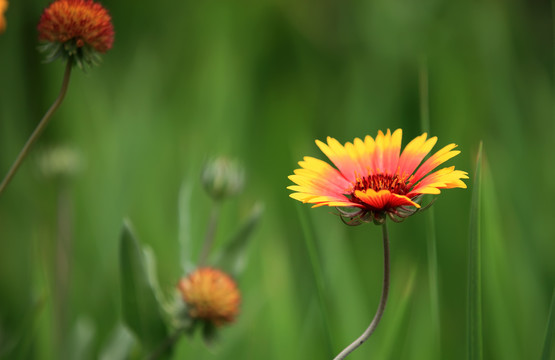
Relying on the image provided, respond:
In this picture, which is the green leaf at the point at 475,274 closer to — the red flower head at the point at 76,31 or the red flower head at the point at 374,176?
the red flower head at the point at 374,176

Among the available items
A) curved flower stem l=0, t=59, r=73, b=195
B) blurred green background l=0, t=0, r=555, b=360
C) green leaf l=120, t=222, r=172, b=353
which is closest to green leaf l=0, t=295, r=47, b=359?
blurred green background l=0, t=0, r=555, b=360

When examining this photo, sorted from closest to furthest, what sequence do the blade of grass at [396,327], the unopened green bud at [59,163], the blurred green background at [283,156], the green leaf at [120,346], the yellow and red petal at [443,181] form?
the yellow and red petal at [443,181] < the blade of grass at [396,327] < the green leaf at [120,346] < the blurred green background at [283,156] < the unopened green bud at [59,163]

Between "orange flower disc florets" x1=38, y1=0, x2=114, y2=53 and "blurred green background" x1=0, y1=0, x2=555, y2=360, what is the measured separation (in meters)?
0.26

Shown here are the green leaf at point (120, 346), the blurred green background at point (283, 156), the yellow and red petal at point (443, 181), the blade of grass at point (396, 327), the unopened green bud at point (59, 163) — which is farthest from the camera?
the unopened green bud at point (59, 163)

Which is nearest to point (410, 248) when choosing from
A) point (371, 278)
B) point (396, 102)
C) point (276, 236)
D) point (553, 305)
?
point (371, 278)

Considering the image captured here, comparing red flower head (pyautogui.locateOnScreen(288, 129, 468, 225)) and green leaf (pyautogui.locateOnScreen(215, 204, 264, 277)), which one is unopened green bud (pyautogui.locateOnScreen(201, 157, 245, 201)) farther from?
red flower head (pyautogui.locateOnScreen(288, 129, 468, 225))

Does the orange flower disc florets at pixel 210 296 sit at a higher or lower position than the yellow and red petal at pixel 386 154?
lower

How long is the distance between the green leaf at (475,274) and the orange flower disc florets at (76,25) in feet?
0.82

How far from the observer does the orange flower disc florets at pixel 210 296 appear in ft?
1.75

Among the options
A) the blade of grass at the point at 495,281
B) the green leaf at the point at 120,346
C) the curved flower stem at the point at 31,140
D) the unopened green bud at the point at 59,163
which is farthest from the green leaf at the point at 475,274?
the unopened green bud at the point at 59,163

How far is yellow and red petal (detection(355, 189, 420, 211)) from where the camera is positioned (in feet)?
1.13

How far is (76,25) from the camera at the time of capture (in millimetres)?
399

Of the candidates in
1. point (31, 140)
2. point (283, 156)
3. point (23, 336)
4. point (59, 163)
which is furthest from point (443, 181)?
point (283, 156)

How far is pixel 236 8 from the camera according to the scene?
4.96 feet
